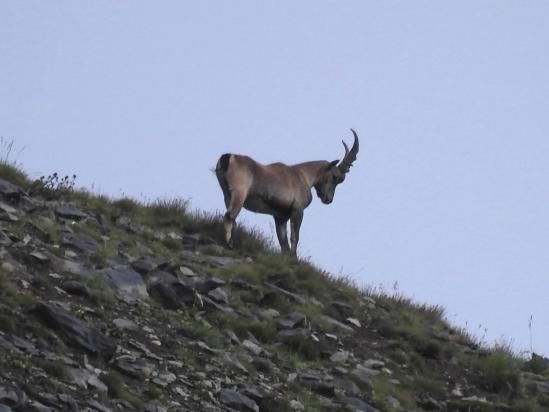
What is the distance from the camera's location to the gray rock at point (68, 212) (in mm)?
17312

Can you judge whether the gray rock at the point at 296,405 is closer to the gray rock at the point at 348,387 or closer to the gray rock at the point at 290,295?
the gray rock at the point at 348,387

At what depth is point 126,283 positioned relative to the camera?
15117mm

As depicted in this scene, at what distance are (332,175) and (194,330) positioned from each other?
8850 millimetres

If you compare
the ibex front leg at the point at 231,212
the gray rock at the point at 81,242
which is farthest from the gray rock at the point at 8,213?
the ibex front leg at the point at 231,212

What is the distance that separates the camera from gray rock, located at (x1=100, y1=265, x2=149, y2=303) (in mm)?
14859

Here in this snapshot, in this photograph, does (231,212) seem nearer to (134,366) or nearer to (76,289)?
(76,289)

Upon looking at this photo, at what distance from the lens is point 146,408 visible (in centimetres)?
1177

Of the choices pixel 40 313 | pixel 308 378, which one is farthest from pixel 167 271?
pixel 40 313

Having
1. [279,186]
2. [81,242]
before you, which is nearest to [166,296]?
[81,242]

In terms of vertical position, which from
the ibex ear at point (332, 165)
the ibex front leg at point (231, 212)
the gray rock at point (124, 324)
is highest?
the ibex ear at point (332, 165)

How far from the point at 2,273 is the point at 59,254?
78.0 inches

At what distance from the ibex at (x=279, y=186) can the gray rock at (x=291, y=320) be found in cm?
278

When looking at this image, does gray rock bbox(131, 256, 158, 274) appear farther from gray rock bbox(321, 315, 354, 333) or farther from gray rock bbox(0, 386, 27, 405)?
gray rock bbox(0, 386, 27, 405)

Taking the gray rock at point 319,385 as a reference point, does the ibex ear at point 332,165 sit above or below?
above
